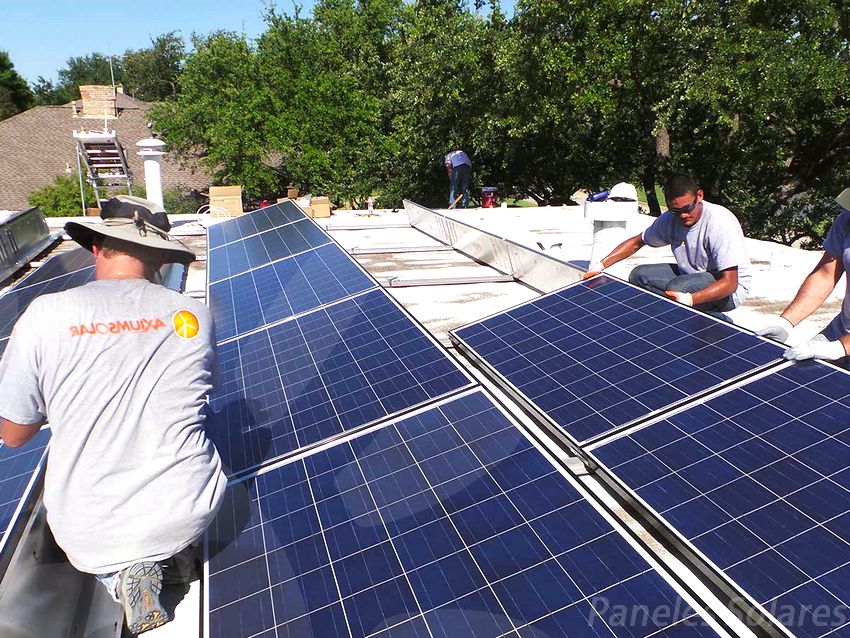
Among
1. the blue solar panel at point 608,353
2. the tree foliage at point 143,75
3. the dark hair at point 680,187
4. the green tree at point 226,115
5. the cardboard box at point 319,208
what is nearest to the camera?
the blue solar panel at point 608,353

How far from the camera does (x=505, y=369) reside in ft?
16.5

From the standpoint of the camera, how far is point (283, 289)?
7.04 meters

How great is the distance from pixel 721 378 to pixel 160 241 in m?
3.52

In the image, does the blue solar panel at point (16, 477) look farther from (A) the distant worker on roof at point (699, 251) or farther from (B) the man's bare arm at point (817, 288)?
(B) the man's bare arm at point (817, 288)

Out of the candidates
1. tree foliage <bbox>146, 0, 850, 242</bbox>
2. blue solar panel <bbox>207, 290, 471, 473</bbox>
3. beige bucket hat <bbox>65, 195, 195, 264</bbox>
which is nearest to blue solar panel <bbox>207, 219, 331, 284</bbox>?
blue solar panel <bbox>207, 290, 471, 473</bbox>

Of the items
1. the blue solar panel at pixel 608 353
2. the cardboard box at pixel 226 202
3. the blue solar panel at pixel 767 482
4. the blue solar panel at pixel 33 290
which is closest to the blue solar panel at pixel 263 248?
the blue solar panel at pixel 33 290

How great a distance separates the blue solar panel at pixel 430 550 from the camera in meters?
2.48

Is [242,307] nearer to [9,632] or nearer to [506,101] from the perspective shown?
[9,632]

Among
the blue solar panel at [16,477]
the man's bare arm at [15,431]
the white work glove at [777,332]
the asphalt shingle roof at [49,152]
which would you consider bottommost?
the asphalt shingle roof at [49,152]

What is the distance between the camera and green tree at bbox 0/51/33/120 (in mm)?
68562

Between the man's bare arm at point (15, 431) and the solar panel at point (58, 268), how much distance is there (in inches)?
255

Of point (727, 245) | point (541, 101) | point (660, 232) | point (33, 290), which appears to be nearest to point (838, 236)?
point (727, 245)

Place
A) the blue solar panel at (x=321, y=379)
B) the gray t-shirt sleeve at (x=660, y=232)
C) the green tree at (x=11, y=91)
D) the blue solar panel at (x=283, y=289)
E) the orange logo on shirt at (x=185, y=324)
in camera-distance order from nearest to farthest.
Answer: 1. the orange logo on shirt at (x=185, y=324)
2. the blue solar panel at (x=321, y=379)
3. the blue solar panel at (x=283, y=289)
4. the gray t-shirt sleeve at (x=660, y=232)
5. the green tree at (x=11, y=91)

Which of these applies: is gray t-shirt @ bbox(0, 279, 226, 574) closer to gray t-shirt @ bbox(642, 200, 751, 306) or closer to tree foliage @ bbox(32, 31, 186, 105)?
gray t-shirt @ bbox(642, 200, 751, 306)
